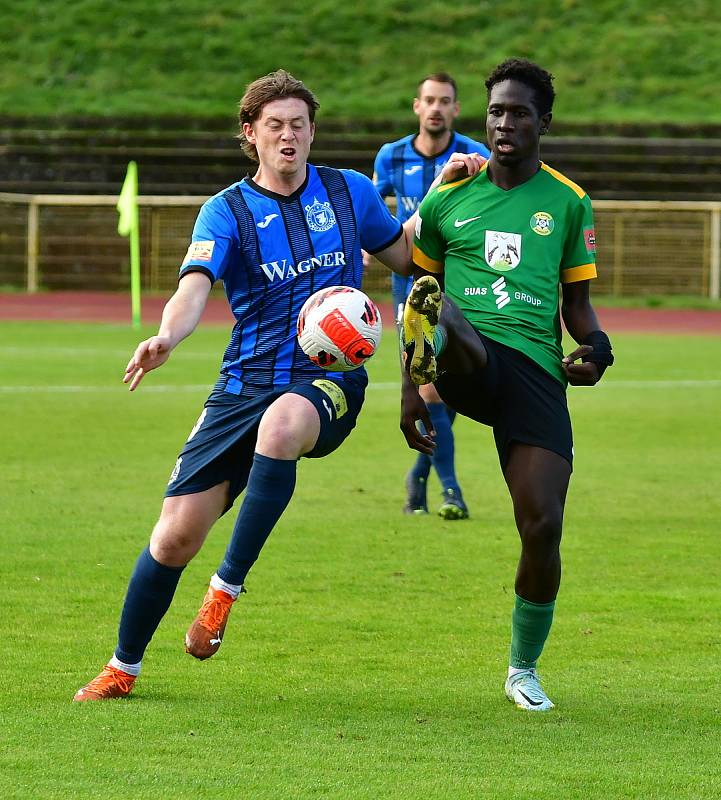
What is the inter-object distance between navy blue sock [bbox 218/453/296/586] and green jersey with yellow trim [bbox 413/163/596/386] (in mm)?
813

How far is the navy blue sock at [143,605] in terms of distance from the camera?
4.88 metres

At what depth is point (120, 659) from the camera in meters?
4.88

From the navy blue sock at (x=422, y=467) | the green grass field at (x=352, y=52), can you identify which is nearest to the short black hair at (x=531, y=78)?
the navy blue sock at (x=422, y=467)

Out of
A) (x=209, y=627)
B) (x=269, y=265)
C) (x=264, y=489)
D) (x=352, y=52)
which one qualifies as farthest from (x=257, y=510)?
(x=352, y=52)

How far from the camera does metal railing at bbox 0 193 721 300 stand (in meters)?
30.4

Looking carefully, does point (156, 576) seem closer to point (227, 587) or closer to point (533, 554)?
point (227, 587)

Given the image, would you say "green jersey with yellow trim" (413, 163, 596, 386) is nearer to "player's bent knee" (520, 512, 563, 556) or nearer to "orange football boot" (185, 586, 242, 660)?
"player's bent knee" (520, 512, 563, 556)

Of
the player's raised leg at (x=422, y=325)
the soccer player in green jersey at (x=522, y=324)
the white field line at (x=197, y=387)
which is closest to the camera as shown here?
the player's raised leg at (x=422, y=325)

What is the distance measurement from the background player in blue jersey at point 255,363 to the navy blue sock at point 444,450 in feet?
11.9

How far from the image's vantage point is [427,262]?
5.20 meters

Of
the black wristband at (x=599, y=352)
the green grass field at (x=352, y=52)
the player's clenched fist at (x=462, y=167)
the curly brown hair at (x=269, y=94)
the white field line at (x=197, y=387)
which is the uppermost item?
the green grass field at (x=352, y=52)

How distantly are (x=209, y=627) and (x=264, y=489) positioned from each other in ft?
1.54

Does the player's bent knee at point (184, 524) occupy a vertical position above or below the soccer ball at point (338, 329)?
below

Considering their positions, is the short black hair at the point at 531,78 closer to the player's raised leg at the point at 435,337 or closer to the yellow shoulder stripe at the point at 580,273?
the yellow shoulder stripe at the point at 580,273
